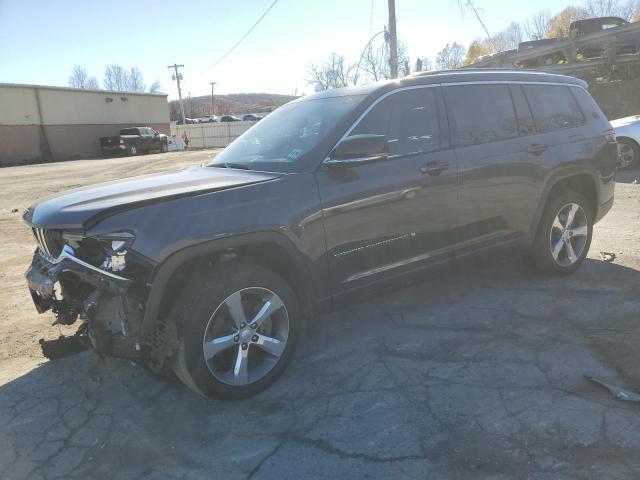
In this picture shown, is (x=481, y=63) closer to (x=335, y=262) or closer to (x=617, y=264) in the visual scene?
(x=617, y=264)

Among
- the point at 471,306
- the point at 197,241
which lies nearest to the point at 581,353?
the point at 471,306

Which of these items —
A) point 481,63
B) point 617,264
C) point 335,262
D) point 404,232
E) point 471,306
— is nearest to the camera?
point 335,262

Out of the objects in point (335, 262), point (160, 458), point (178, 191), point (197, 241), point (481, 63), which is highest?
point (481, 63)

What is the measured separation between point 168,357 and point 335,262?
1.22m

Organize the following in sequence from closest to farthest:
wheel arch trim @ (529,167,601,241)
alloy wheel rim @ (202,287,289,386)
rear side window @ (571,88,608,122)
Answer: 1. alloy wheel rim @ (202,287,289,386)
2. wheel arch trim @ (529,167,601,241)
3. rear side window @ (571,88,608,122)

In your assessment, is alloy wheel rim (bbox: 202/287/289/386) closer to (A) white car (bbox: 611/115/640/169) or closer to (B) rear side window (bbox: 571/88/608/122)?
(B) rear side window (bbox: 571/88/608/122)

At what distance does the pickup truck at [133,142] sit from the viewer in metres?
34.2

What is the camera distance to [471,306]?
4617 millimetres

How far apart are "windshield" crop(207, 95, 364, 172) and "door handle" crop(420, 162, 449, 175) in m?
0.71

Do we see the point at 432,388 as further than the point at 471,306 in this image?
No

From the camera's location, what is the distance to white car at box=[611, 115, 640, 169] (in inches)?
447

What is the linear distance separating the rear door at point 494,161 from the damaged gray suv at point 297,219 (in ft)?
0.05

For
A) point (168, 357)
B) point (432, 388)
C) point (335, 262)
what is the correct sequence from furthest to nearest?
point (335, 262)
point (432, 388)
point (168, 357)

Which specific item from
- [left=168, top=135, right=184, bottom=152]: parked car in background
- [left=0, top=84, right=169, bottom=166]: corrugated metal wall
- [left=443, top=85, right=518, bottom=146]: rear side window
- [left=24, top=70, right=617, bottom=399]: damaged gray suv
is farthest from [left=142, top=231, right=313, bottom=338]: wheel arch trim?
[left=168, top=135, right=184, bottom=152]: parked car in background
